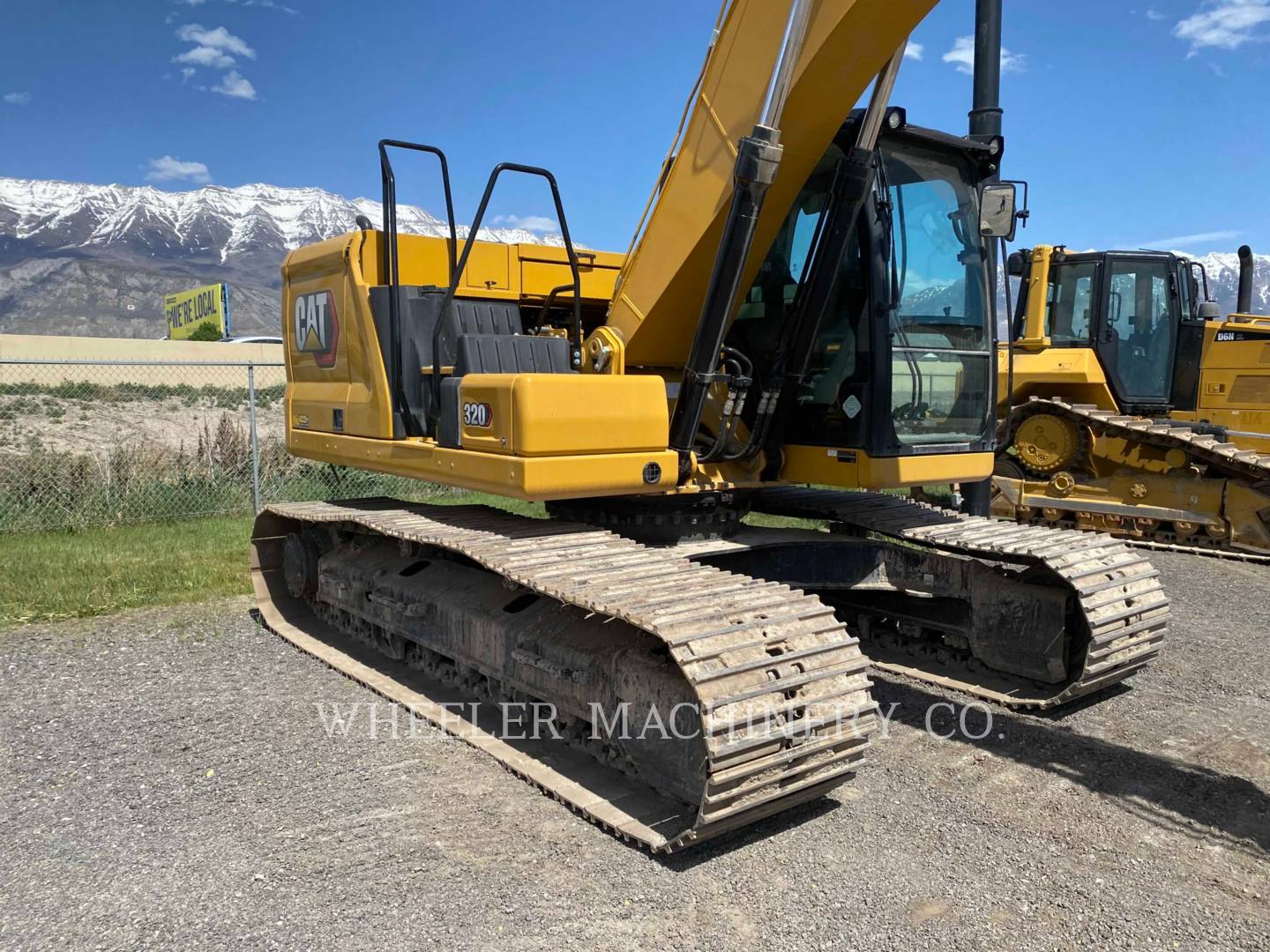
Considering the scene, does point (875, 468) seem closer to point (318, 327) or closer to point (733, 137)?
point (733, 137)

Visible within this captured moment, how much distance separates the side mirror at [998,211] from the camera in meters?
4.38

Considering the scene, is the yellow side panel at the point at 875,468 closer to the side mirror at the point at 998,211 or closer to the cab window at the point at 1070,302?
the side mirror at the point at 998,211

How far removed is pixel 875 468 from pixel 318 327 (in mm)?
3706

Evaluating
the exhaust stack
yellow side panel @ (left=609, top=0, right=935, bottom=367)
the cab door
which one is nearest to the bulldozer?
the cab door

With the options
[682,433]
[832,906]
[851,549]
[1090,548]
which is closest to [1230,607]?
[1090,548]

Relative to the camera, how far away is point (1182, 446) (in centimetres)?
980

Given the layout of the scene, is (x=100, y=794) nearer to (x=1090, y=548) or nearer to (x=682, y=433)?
(x=682, y=433)

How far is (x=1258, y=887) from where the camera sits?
3.32 meters

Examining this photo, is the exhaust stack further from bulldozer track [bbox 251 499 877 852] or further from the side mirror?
bulldozer track [bbox 251 499 877 852]

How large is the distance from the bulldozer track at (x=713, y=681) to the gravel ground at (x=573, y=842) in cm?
17

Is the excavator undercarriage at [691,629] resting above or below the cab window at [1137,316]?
below

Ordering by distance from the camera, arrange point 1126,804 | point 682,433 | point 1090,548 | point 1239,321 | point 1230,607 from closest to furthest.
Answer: point 1126,804 < point 682,433 < point 1090,548 < point 1230,607 < point 1239,321

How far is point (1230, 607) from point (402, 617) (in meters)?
6.24

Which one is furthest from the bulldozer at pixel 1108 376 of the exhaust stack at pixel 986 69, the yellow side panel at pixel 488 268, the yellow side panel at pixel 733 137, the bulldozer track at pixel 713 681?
the bulldozer track at pixel 713 681
